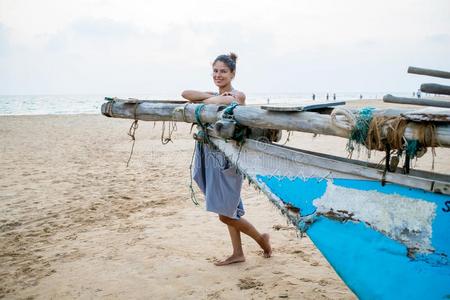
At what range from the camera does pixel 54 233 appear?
445 cm

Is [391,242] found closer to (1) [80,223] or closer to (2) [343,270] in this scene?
(2) [343,270]

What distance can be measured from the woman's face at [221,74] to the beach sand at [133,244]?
5.39 ft

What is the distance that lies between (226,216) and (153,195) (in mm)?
3029

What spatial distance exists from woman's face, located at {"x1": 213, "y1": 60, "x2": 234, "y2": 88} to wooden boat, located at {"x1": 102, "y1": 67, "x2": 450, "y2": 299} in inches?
31.6

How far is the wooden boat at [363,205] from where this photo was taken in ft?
5.72

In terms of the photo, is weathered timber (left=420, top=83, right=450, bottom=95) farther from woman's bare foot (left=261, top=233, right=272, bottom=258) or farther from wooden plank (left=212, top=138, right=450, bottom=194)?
woman's bare foot (left=261, top=233, right=272, bottom=258)

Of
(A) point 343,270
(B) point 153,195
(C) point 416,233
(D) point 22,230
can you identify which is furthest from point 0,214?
(C) point 416,233

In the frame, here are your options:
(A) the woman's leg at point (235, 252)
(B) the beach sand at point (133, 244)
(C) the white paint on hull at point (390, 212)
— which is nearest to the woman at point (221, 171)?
(A) the woman's leg at point (235, 252)

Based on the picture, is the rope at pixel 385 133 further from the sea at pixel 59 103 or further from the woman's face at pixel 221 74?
the sea at pixel 59 103

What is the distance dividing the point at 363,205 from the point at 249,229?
1.64 meters

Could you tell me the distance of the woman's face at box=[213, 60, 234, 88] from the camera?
10.5 feet

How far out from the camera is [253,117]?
236cm

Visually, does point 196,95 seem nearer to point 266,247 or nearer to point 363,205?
point 363,205

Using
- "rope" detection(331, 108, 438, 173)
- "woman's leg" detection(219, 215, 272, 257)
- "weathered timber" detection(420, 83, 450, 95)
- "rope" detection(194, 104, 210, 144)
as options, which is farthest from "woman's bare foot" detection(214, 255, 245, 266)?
"weathered timber" detection(420, 83, 450, 95)
